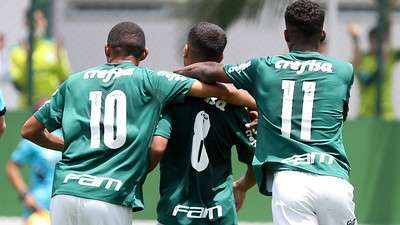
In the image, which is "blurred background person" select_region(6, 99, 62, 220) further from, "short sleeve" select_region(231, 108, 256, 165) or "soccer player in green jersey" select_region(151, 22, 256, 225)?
"short sleeve" select_region(231, 108, 256, 165)

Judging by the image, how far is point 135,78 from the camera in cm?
781

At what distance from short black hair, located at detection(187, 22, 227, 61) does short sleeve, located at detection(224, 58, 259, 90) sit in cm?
30

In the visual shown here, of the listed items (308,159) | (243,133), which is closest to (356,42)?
(243,133)

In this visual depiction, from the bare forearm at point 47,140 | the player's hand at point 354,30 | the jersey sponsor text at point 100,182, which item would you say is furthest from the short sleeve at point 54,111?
the player's hand at point 354,30

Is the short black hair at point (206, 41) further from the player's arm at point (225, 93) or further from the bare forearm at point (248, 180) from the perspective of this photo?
the bare forearm at point (248, 180)

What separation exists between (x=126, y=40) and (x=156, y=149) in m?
0.71

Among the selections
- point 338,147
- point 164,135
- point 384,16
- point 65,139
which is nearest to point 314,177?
point 338,147

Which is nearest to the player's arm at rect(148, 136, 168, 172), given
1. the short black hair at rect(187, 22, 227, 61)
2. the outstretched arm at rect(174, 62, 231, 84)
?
the outstretched arm at rect(174, 62, 231, 84)

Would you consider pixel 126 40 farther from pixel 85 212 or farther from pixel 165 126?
pixel 85 212

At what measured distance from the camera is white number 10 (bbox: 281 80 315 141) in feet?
25.2

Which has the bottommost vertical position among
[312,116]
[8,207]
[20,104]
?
[8,207]

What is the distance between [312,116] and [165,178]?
102 cm

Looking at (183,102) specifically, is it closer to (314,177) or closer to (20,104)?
(314,177)

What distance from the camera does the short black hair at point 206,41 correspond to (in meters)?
8.14
